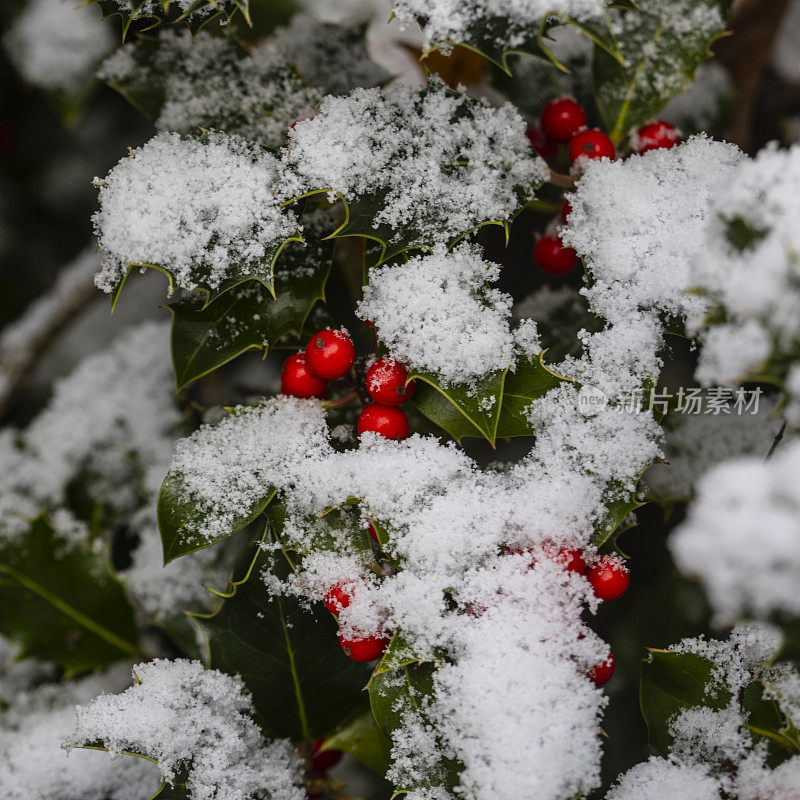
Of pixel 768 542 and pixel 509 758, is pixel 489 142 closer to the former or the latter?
pixel 768 542

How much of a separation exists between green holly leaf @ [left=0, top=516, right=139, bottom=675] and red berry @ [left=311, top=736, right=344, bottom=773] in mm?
462

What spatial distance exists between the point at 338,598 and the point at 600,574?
0.33 meters

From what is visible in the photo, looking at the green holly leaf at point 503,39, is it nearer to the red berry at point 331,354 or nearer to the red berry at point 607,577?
the red berry at point 331,354

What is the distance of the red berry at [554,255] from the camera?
1.07 m

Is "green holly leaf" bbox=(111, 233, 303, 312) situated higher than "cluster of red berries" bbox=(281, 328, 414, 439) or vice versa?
"green holly leaf" bbox=(111, 233, 303, 312)

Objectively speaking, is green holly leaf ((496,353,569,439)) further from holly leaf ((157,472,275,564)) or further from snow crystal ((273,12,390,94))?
snow crystal ((273,12,390,94))

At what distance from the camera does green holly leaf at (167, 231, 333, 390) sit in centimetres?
98

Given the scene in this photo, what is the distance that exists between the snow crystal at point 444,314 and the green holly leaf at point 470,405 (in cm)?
1

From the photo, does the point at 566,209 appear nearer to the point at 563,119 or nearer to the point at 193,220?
the point at 563,119

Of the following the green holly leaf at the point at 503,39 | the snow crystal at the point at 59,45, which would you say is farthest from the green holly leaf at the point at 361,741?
the snow crystal at the point at 59,45

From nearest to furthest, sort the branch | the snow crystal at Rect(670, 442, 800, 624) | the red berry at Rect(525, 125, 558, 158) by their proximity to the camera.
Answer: the snow crystal at Rect(670, 442, 800, 624) < the red berry at Rect(525, 125, 558, 158) < the branch

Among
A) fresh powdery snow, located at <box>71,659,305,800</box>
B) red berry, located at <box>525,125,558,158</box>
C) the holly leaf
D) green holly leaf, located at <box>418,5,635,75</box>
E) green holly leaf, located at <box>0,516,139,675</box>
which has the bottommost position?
green holly leaf, located at <box>0,516,139,675</box>

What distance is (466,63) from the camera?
1248 millimetres

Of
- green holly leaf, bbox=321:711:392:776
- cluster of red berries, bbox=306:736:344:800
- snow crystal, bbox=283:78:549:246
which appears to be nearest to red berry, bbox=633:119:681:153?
snow crystal, bbox=283:78:549:246
